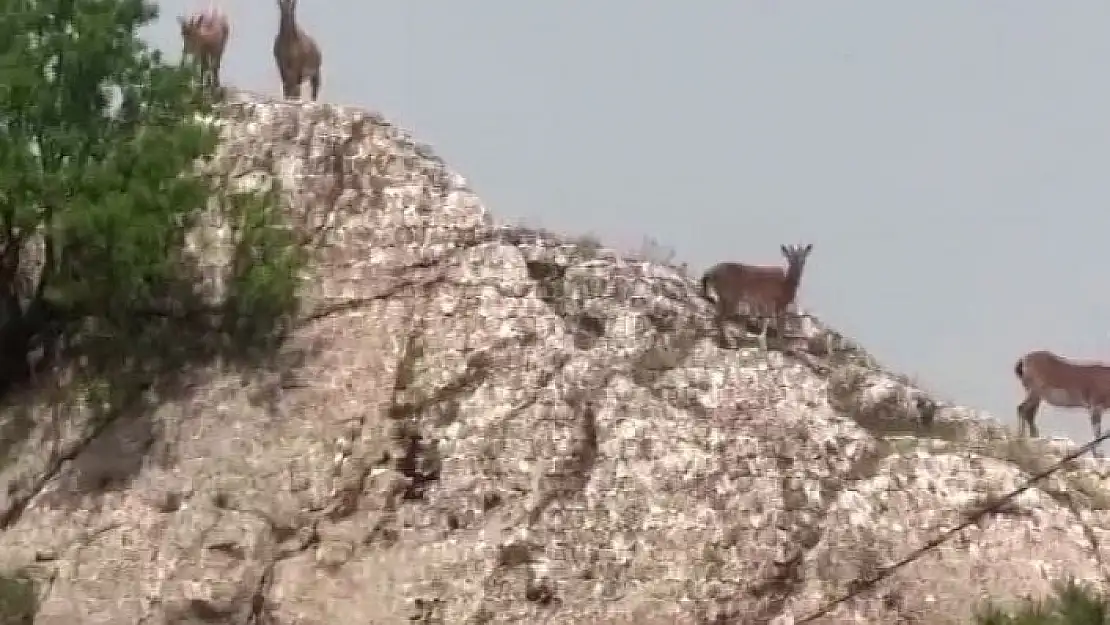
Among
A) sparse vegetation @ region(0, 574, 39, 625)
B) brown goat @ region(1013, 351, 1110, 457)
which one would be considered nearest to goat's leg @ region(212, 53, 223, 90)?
sparse vegetation @ region(0, 574, 39, 625)

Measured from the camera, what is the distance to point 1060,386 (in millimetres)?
15062

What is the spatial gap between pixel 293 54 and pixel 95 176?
5.33 metres

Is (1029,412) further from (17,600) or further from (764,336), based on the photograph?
(17,600)

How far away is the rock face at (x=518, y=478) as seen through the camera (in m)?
12.1

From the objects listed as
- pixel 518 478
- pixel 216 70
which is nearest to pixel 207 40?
pixel 216 70

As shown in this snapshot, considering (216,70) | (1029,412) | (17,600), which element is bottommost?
(17,600)

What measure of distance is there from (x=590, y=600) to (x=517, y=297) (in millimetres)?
4434

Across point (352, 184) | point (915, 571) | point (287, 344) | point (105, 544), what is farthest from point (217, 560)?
point (915, 571)

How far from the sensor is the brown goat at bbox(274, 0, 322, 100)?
58.0 ft

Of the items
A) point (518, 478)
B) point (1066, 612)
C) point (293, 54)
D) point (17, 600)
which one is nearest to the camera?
point (1066, 612)

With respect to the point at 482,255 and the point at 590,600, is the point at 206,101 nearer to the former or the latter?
the point at 482,255

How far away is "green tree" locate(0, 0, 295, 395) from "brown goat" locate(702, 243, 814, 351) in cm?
560

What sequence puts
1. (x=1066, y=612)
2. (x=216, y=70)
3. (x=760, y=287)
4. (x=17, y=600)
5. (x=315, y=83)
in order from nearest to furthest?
(x=1066, y=612), (x=17, y=600), (x=760, y=287), (x=216, y=70), (x=315, y=83)

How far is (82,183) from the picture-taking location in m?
13.2
